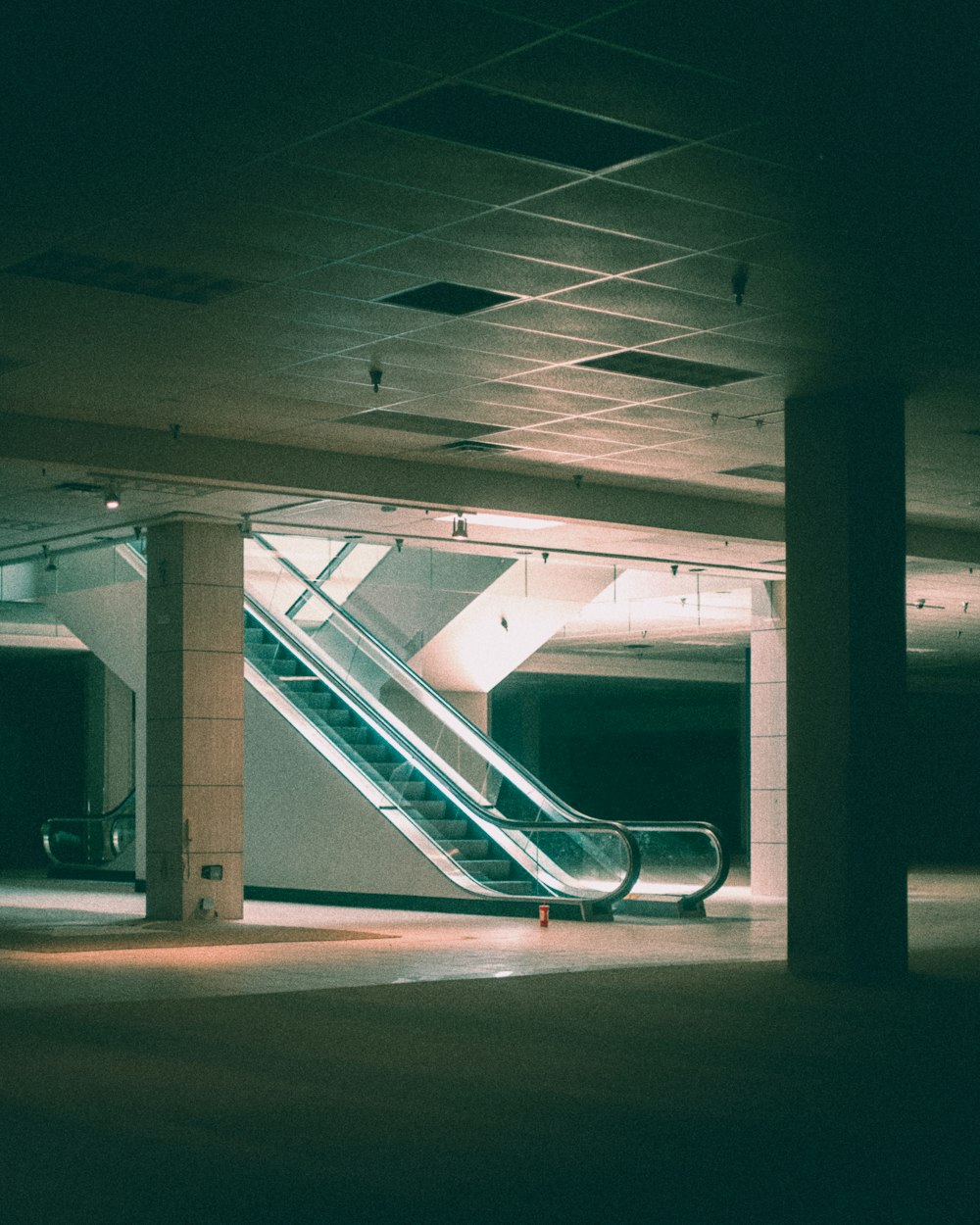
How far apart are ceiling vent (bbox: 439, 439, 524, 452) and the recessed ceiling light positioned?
1402 millimetres

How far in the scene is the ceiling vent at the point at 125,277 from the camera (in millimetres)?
8250

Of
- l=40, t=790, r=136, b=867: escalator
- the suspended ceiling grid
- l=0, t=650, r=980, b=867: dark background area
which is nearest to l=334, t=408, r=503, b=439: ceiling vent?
the suspended ceiling grid

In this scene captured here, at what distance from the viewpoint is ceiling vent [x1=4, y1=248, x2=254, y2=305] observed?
8250mm

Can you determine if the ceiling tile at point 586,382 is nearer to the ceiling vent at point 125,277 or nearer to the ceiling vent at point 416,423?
the ceiling vent at point 416,423

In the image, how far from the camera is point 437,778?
19422 mm

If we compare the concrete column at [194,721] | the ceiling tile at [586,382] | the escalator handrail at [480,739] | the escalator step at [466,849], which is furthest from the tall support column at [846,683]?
the escalator step at [466,849]

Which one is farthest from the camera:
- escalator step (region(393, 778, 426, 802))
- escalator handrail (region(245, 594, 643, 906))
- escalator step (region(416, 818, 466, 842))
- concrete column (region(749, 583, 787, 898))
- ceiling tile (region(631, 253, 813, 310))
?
concrete column (region(749, 583, 787, 898))

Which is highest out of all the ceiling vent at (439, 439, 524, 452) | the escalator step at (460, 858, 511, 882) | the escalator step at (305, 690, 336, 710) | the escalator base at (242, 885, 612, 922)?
the ceiling vent at (439, 439, 524, 452)

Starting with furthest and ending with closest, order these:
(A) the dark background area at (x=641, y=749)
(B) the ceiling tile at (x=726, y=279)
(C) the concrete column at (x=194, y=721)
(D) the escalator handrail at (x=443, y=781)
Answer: (A) the dark background area at (x=641, y=749) → (D) the escalator handrail at (x=443, y=781) → (C) the concrete column at (x=194, y=721) → (B) the ceiling tile at (x=726, y=279)

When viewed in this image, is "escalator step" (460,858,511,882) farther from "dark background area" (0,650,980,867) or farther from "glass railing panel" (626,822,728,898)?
"dark background area" (0,650,980,867)

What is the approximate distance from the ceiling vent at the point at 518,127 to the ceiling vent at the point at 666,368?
3407 mm

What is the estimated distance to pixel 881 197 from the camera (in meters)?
7.34

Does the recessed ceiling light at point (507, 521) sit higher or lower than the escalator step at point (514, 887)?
higher

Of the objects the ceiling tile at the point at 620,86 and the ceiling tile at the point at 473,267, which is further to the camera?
the ceiling tile at the point at 473,267
